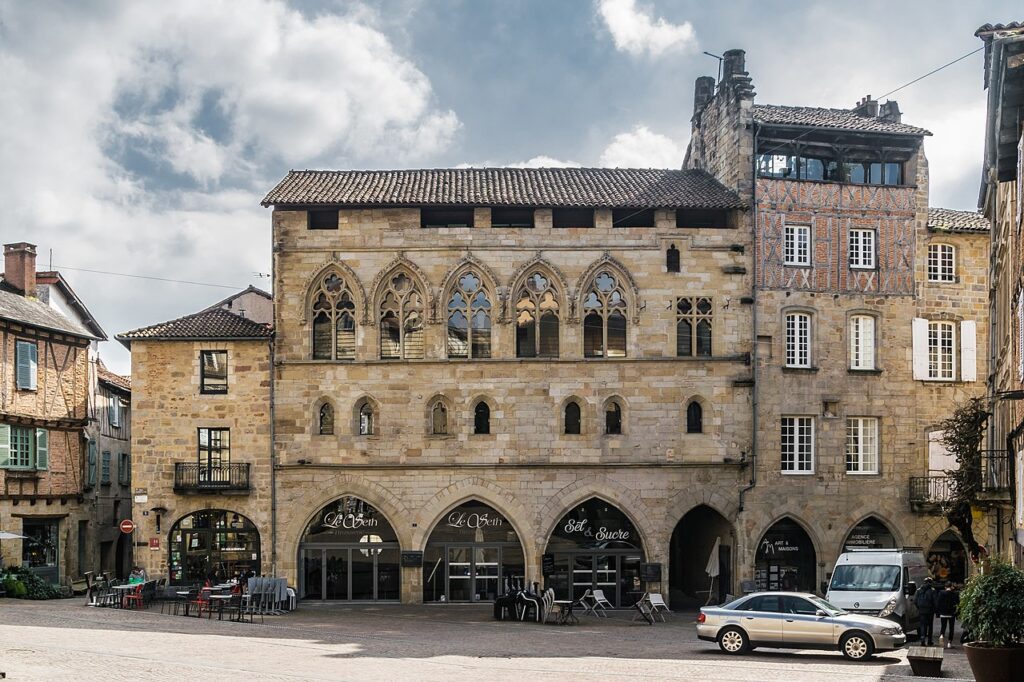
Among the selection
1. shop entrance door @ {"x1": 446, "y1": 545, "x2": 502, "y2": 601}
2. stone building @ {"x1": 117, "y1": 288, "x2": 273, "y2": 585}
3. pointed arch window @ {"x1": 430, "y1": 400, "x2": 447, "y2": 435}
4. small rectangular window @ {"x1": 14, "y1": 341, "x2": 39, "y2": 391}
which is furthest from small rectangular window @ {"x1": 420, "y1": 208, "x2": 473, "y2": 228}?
small rectangular window @ {"x1": 14, "y1": 341, "x2": 39, "y2": 391}

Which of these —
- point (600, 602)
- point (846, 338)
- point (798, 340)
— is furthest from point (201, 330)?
point (846, 338)

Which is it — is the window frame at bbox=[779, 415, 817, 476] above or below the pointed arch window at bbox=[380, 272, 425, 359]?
below

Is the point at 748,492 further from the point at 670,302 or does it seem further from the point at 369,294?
the point at 369,294

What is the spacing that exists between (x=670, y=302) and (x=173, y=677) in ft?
71.3

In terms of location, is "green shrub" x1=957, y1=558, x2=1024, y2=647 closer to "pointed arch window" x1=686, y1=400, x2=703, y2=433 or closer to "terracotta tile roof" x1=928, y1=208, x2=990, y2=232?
"pointed arch window" x1=686, y1=400, x2=703, y2=433

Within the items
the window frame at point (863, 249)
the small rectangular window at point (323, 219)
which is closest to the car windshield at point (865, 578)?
the window frame at point (863, 249)

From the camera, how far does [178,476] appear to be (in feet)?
124

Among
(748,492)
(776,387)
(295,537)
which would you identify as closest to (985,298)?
(776,387)

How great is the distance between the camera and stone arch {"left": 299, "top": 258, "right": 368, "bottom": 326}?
3819 centimetres

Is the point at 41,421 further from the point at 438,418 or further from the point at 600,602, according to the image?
the point at 600,602

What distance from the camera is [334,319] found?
38.2m

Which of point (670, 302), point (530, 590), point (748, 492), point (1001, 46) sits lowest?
point (530, 590)

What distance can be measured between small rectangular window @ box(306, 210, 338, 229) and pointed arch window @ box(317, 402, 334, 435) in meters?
5.51

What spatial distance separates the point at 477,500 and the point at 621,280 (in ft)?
26.3
